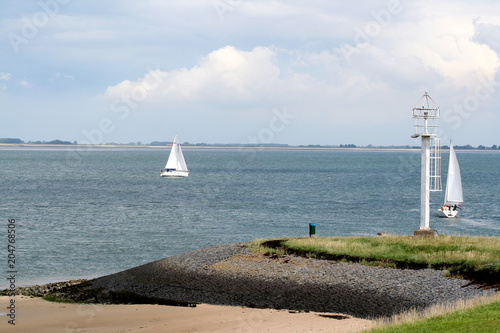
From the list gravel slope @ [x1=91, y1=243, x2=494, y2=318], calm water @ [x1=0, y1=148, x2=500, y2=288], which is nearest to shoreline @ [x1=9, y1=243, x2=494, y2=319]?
gravel slope @ [x1=91, y1=243, x2=494, y2=318]

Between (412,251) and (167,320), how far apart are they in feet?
42.4

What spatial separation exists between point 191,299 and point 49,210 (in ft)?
146

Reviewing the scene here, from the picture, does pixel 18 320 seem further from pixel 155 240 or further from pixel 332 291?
pixel 155 240

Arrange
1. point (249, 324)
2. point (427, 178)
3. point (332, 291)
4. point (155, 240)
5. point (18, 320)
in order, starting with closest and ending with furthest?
point (249, 324)
point (18, 320)
point (332, 291)
point (427, 178)
point (155, 240)

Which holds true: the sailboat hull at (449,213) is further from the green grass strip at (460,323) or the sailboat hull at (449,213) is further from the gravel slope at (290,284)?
the green grass strip at (460,323)

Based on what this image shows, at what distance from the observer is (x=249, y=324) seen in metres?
21.5

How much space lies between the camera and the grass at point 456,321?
15812mm

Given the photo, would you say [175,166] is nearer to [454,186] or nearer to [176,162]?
[176,162]

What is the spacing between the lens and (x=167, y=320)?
74.2ft

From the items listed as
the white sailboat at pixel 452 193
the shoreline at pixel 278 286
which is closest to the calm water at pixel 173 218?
the white sailboat at pixel 452 193

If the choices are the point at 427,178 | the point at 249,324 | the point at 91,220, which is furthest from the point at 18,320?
the point at 91,220

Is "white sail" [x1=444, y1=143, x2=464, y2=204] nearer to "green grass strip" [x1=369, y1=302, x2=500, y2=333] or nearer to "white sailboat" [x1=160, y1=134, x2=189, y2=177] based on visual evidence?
"green grass strip" [x1=369, y1=302, x2=500, y2=333]

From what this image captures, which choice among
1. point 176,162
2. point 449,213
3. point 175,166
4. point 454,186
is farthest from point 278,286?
point 176,162

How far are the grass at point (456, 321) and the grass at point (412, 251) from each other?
6019mm
